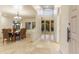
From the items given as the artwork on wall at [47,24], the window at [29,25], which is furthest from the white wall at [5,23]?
the artwork on wall at [47,24]

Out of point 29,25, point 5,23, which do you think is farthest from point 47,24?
point 5,23

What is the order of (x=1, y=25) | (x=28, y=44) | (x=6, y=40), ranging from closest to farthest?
(x=1, y=25), (x=6, y=40), (x=28, y=44)

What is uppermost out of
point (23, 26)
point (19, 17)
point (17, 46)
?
point (19, 17)

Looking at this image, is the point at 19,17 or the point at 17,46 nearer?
the point at 19,17

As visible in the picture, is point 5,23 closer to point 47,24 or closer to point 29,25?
point 29,25

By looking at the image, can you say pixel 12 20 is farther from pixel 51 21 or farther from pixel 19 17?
pixel 51 21

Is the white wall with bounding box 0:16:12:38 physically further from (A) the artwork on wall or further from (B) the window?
(A) the artwork on wall

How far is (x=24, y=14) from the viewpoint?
1.69 metres

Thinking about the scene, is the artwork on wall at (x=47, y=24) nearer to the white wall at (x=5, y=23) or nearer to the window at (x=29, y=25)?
the window at (x=29, y=25)

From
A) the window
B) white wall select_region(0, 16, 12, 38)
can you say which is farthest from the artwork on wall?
white wall select_region(0, 16, 12, 38)
